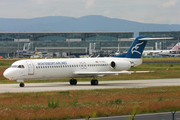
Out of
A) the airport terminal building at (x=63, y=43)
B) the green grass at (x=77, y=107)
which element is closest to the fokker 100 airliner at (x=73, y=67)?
the green grass at (x=77, y=107)

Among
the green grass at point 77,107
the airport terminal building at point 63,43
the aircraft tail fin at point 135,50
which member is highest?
the airport terminal building at point 63,43

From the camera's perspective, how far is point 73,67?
41.2m

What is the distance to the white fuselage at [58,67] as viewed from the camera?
37.2 metres

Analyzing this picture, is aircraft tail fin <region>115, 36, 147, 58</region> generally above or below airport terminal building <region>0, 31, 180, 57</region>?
below

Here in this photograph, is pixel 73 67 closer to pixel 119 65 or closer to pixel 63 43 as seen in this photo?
pixel 119 65

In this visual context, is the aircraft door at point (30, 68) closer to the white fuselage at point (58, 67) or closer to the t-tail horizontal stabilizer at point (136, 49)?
the white fuselage at point (58, 67)

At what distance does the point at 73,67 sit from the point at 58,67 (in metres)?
2.31

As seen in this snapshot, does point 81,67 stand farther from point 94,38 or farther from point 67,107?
point 94,38

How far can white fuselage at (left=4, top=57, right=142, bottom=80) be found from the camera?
37.2 m

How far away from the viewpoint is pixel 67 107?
2191 cm

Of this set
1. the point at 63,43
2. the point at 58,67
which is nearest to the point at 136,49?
the point at 58,67

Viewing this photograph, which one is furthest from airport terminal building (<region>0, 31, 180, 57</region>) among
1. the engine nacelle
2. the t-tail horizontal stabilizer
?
the engine nacelle

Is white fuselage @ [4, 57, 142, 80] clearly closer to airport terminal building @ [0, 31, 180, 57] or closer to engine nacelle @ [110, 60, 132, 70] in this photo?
engine nacelle @ [110, 60, 132, 70]

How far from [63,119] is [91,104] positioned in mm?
4808
